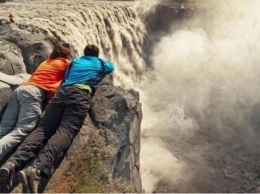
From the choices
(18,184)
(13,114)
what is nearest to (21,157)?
(18,184)

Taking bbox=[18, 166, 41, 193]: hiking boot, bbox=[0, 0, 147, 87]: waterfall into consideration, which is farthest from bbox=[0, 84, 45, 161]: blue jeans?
bbox=[0, 0, 147, 87]: waterfall

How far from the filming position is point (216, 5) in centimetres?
2228

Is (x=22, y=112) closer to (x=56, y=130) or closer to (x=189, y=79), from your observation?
(x=56, y=130)

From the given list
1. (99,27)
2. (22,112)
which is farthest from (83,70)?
(99,27)

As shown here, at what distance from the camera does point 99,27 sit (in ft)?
50.2

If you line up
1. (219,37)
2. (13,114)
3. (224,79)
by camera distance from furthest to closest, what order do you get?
(219,37)
(224,79)
(13,114)

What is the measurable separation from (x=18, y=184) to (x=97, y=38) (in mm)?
9636

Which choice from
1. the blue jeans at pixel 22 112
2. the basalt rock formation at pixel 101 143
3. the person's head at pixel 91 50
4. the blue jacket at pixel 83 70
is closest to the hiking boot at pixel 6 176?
the basalt rock formation at pixel 101 143

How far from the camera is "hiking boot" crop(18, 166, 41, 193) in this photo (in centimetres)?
557

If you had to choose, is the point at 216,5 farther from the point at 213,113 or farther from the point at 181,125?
the point at 181,125

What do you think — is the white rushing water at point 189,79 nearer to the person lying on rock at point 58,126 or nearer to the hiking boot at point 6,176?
the person lying on rock at point 58,126

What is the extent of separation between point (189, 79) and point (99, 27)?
544 cm

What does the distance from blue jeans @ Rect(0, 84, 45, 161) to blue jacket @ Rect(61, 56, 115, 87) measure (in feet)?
1.94

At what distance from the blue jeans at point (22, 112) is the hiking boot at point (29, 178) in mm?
987
